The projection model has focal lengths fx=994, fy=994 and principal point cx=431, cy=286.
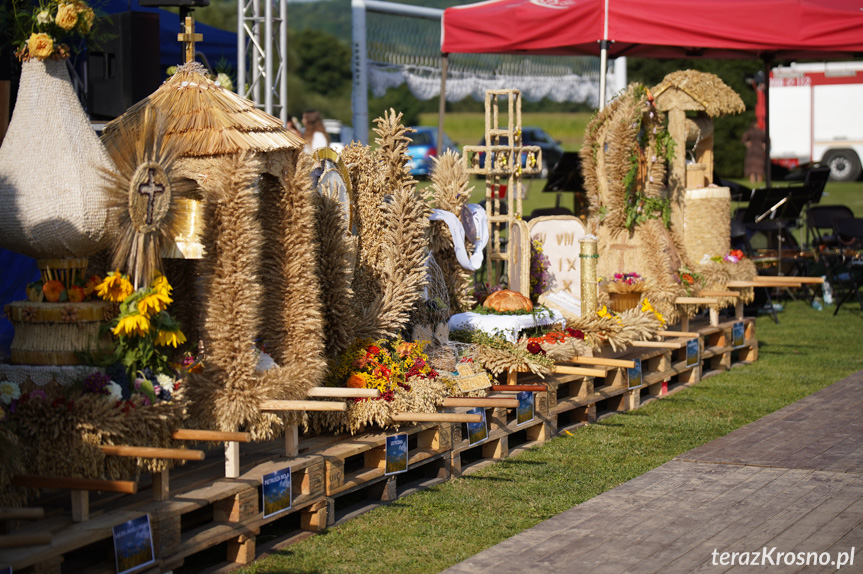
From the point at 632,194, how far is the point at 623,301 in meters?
0.98

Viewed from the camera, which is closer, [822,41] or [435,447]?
[435,447]

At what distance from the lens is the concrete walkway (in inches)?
162

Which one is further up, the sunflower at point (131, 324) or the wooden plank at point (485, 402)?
the sunflower at point (131, 324)

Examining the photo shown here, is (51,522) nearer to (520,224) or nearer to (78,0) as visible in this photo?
(78,0)

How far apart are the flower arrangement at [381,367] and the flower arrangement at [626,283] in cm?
282

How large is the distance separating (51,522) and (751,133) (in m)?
26.4

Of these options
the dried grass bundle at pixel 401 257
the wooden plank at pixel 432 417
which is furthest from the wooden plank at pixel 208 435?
the dried grass bundle at pixel 401 257

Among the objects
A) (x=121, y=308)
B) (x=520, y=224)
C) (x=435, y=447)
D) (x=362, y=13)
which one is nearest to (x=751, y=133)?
(x=362, y=13)

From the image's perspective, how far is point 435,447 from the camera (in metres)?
5.30

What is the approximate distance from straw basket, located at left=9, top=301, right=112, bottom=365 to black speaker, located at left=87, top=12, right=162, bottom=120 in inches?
132

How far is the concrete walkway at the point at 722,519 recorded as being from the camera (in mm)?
4125

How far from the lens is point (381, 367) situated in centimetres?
502

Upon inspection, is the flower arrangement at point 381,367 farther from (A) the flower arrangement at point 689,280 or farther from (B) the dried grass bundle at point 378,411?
(A) the flower arrangement at point 689,280

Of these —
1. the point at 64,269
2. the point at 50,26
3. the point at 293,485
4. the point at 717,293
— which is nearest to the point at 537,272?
the point at 717,293
